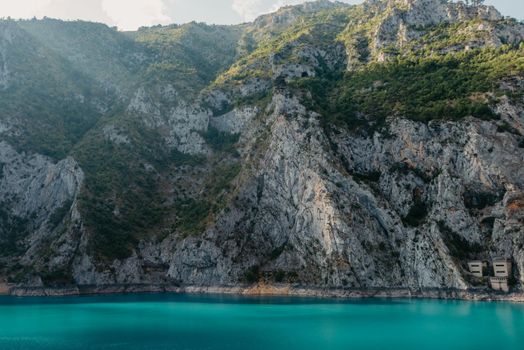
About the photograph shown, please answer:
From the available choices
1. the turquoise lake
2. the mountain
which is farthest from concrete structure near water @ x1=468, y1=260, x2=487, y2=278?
the turquoise lake

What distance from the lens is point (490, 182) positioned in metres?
91.6

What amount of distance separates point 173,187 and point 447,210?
71.0 meters

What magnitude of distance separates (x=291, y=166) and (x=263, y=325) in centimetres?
5420

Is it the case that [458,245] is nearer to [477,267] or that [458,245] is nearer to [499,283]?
[477,267]

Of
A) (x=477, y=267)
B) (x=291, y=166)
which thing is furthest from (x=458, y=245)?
(x=291, y=166)

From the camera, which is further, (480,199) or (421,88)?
(421,88)

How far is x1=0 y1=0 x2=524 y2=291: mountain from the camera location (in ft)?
306

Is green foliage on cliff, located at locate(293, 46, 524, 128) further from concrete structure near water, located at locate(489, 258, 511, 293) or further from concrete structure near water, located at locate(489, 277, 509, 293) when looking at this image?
concrete structure near water, located at locate(489, 277, 509, 293)

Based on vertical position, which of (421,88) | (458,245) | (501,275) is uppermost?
(421,88)

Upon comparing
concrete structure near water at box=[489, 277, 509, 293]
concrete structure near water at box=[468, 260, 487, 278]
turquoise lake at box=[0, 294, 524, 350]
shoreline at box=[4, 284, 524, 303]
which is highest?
concrete structure near water at box=[468, 260, 487, 278]

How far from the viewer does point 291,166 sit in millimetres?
110062

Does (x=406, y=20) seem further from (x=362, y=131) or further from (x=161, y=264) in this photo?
(x=161, y=264)

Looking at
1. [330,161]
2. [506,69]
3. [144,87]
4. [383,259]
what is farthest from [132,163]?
[506,69]

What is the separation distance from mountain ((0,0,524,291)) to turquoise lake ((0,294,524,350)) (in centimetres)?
1472
